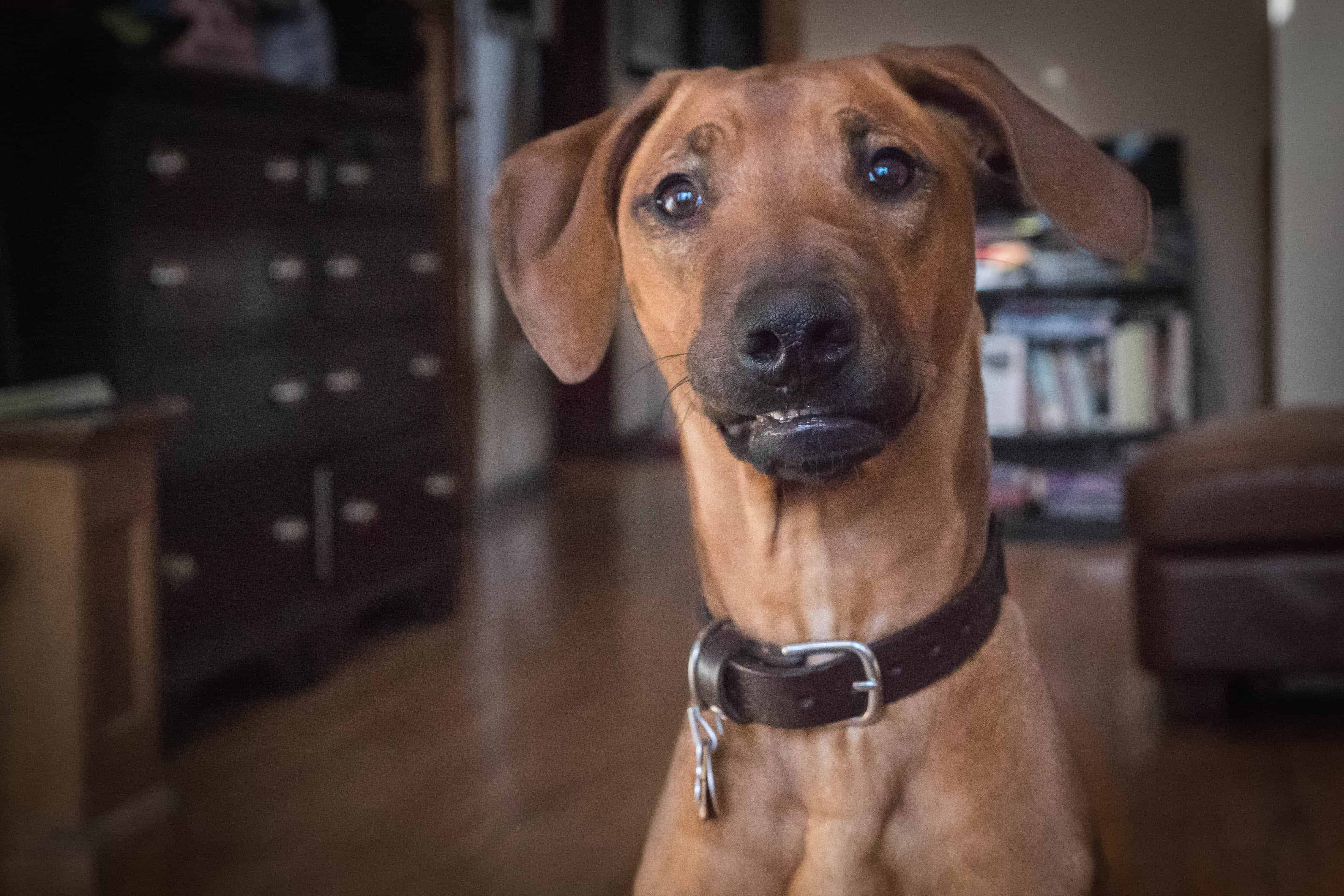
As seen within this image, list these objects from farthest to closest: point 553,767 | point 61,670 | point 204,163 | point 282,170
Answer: point 282,170 → point 204,163 → point 553,767 → point 61,670

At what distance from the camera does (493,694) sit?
2.90 m

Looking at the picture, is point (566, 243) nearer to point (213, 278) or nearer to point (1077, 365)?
point (213, 278)

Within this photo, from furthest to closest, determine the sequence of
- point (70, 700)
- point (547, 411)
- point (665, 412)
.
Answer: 1. point (665, 412)
2. point (547, 411)
3. point (70, 700)

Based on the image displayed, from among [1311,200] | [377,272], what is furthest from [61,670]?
[1311,200]

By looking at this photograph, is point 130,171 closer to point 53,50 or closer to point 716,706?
point 53,50

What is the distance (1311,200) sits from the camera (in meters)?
3.88

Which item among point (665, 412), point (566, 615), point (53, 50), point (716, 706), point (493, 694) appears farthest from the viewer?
point (665, 412)

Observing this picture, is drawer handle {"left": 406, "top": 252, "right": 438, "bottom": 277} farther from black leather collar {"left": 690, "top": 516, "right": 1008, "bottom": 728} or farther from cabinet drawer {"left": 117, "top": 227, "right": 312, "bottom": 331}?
black leather collar {"left": 690, "top": 516, "right": 1008, "bottom": 728}

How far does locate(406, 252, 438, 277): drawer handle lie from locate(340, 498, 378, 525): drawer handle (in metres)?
0.60

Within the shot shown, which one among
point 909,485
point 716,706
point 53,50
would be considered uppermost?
point 53,50

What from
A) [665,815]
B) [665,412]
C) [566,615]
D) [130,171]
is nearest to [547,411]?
[665,412]

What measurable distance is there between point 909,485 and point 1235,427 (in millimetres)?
1947

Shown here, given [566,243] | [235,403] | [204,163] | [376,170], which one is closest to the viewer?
[566,243]

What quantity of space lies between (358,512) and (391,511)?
15 cm
